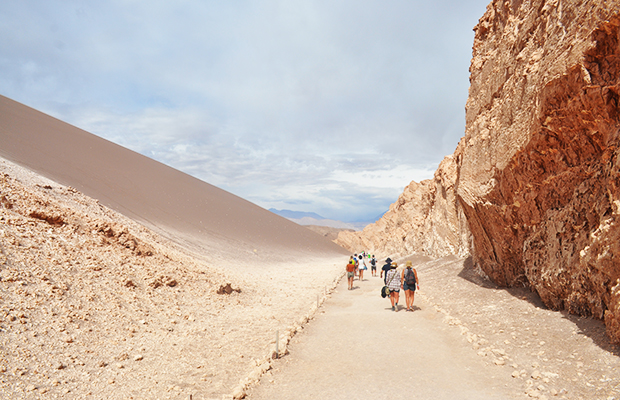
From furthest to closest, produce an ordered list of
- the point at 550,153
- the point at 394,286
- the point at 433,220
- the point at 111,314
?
1. the point at 433,220
2. the point at 394,286
3. the point at 550,153
4. the point at 111,314

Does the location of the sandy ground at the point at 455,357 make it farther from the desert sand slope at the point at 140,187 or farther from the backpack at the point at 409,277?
the desert sand slope at the point at 140,187

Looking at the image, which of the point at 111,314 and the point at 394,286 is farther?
the point at 394,286

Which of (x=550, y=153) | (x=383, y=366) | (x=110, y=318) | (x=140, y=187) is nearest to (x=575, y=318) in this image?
→ (x=550, y=153)

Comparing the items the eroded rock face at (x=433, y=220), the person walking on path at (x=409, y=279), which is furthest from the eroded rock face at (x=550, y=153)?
the eroded rock face at (x=433, y=220)

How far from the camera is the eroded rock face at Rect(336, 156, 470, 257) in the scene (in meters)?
22.8

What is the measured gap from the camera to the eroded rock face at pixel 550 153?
235 inches

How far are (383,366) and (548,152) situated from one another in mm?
5814

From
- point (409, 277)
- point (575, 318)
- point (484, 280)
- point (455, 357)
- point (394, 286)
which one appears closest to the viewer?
point (455, 357)

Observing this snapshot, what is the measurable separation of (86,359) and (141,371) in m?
0.92

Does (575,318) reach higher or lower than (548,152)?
lower

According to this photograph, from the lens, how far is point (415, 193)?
5016 cm

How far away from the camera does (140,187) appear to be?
41.6 meters

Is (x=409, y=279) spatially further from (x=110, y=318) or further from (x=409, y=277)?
(x=110, y=318)

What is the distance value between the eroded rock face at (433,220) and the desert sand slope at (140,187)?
Result: 44.0 ft
